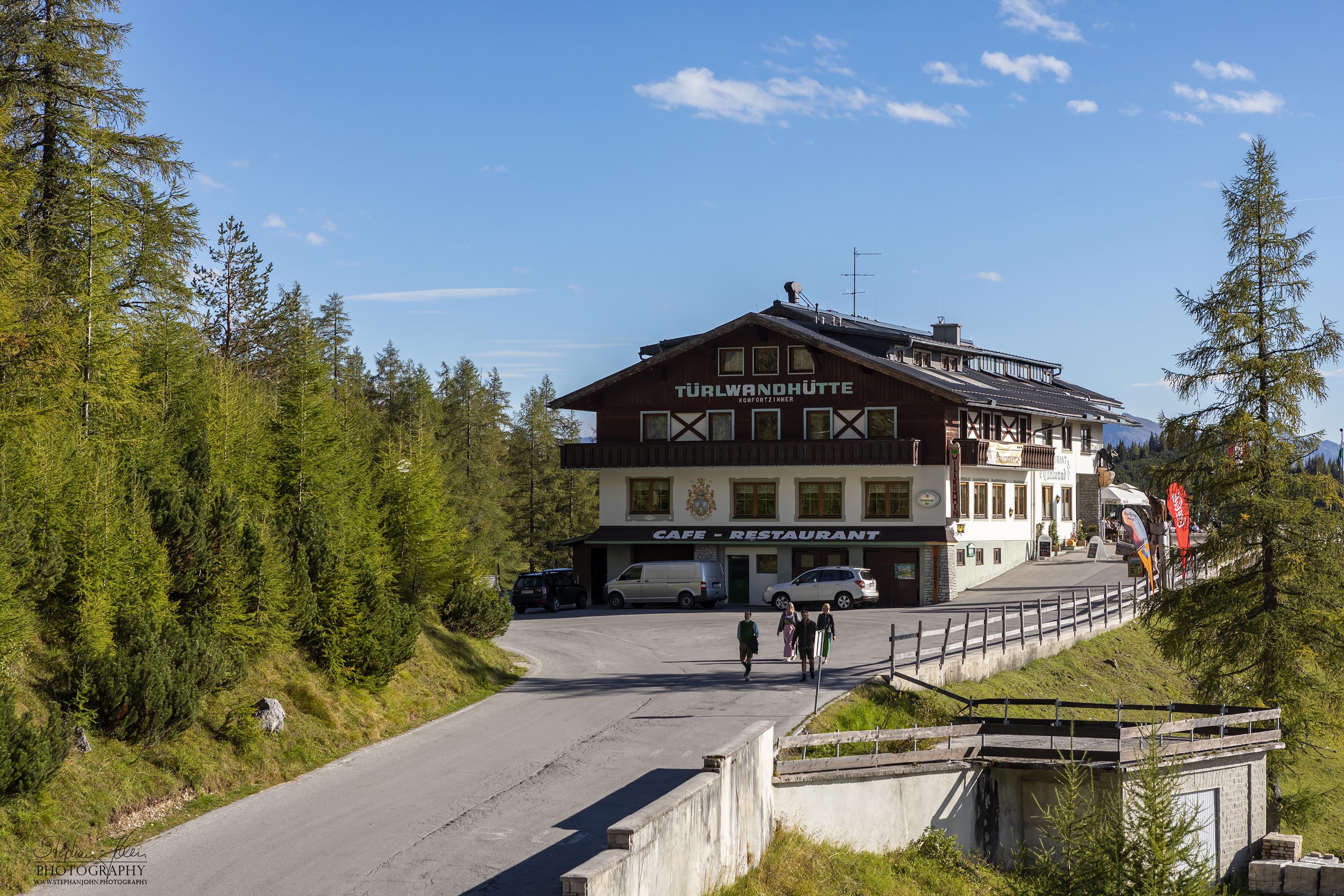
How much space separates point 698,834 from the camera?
12.9 meters

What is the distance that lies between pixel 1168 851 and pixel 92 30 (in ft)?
81.0

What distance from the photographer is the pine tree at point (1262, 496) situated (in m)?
25.9

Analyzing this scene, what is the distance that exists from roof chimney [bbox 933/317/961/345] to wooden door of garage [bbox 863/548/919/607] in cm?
3011

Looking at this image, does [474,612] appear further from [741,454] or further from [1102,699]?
[741,454]

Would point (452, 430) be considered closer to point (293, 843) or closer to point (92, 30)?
point (92, 30)

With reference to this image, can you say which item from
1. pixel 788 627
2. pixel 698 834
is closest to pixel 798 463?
pixel 788 627

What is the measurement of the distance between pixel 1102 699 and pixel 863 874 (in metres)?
17.6

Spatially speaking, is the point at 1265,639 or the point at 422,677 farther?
the point at 1265,639

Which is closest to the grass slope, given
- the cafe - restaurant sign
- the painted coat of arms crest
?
the painted coat of arms crest

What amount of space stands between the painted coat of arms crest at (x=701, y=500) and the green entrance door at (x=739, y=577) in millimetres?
2007

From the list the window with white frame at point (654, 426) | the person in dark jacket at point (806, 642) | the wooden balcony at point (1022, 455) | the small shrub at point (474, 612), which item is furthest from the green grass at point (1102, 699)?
the window with white frame at point (654, 426)

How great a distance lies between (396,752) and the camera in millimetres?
18672

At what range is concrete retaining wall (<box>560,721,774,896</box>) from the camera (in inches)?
417

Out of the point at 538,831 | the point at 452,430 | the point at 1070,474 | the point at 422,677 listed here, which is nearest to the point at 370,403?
the point at 452,430
